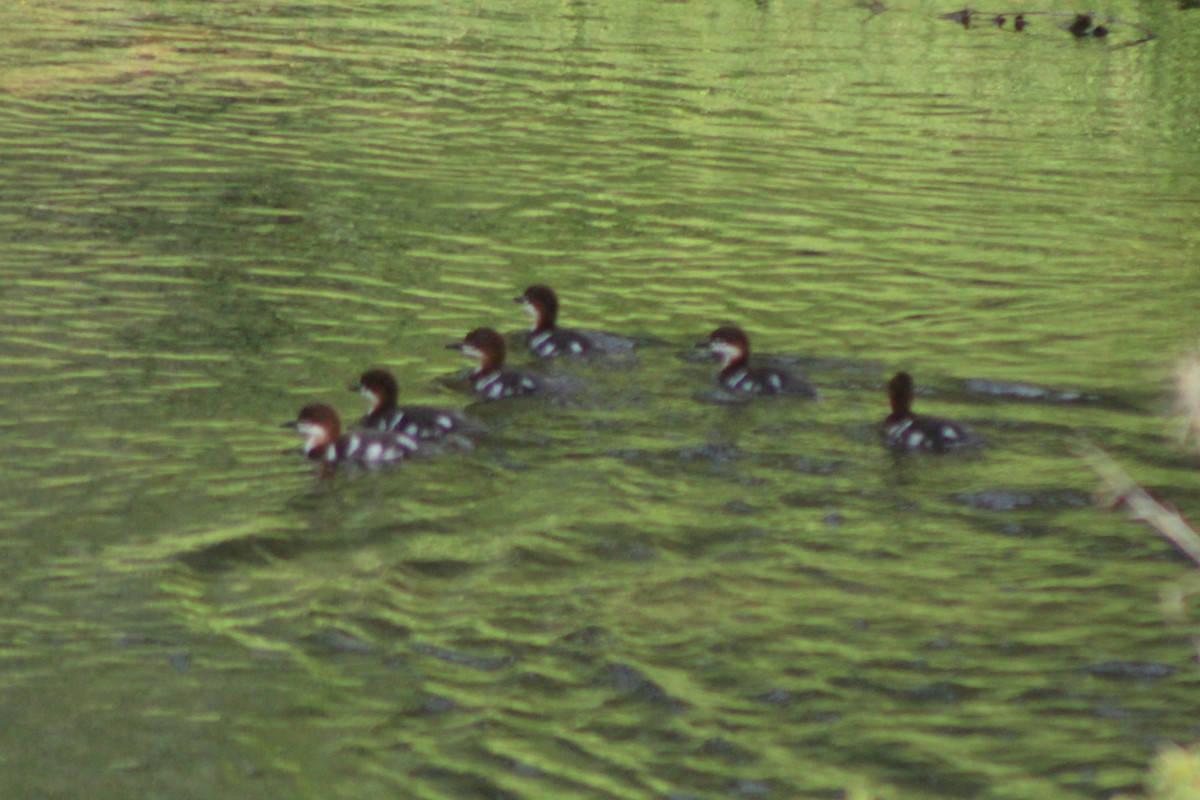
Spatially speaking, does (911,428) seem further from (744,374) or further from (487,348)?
(487,348)

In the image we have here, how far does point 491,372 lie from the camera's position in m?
8.02

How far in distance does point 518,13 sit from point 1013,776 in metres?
17.2

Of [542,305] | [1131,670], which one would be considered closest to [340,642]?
[1131,670]

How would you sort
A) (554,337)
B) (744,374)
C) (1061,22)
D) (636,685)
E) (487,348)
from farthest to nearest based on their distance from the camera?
1. (1061,22)
2. (554,337)
3. (487,348)
4. (744,374)
5. (636,685)

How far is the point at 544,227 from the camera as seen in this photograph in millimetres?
11164

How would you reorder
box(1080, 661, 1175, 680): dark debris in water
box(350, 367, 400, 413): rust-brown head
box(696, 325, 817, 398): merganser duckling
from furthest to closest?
box(696, 325, 817, 398): merganser duckling → box(350, 367, 400, 413): rust-brown head → box(1080, 661, 1175, 680): dark debris in water

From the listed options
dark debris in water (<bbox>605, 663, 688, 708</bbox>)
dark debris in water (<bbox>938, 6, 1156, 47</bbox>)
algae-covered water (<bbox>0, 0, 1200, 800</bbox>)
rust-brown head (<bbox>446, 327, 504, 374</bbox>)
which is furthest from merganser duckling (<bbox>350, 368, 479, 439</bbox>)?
dark debris in water (<bbox>938, 6, 1156, 47</bbox>)

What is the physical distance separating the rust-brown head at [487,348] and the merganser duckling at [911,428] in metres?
1.62

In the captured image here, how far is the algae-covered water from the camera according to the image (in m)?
5.09

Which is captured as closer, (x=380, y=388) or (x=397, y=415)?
(x=397, y=415)

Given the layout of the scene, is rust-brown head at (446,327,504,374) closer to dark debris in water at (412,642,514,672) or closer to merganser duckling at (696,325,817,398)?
merganser duckling at (696,325,817,398)

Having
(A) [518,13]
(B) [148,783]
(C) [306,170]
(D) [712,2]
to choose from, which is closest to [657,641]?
(B) [148,783]

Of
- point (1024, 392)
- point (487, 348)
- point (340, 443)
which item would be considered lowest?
point (1024, 392)

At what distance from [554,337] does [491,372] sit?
2.04 feet
